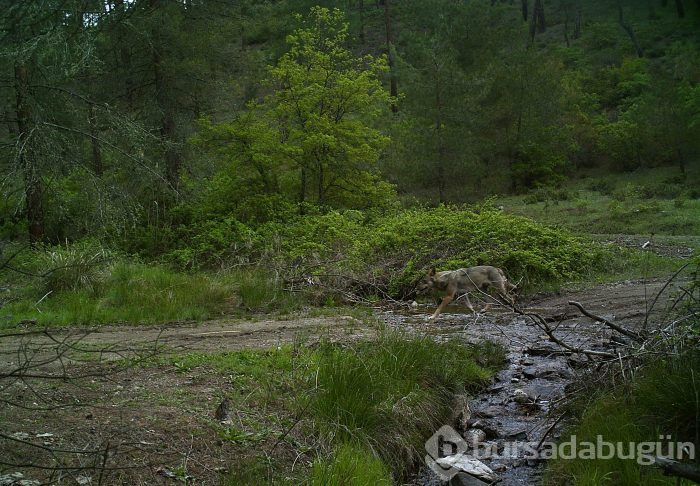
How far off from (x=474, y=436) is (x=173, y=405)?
2.88 meters

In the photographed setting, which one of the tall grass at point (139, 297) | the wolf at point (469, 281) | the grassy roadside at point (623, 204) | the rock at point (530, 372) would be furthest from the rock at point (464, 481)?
the grassy roadside at point (623, 204)

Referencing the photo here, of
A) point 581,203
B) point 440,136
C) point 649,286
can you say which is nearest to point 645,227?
point 581,203

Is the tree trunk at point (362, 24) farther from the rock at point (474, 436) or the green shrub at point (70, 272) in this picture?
the rock at point (474, 436)

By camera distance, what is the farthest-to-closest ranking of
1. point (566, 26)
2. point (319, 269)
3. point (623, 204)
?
point (566, 26)
point (623, 204)
point (319, 269)

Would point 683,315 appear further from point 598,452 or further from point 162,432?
point 162,432

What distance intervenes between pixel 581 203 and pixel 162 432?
22.4m

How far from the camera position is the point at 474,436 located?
6367 mm

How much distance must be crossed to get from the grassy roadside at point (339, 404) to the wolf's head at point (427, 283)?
4.14 meters

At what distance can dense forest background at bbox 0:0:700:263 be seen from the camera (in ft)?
25.5

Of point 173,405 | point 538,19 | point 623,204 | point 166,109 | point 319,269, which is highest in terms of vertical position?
point 538,19

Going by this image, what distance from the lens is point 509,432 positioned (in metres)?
6.49

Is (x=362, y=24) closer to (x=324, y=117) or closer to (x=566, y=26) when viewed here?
(x=566, y=26)

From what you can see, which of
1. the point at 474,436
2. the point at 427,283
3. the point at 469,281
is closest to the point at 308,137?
the point at 427,283

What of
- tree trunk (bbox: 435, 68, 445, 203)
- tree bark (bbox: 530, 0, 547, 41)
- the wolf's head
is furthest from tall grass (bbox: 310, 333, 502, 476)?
tree bark (bbox: 530, 0, 547, 41)
